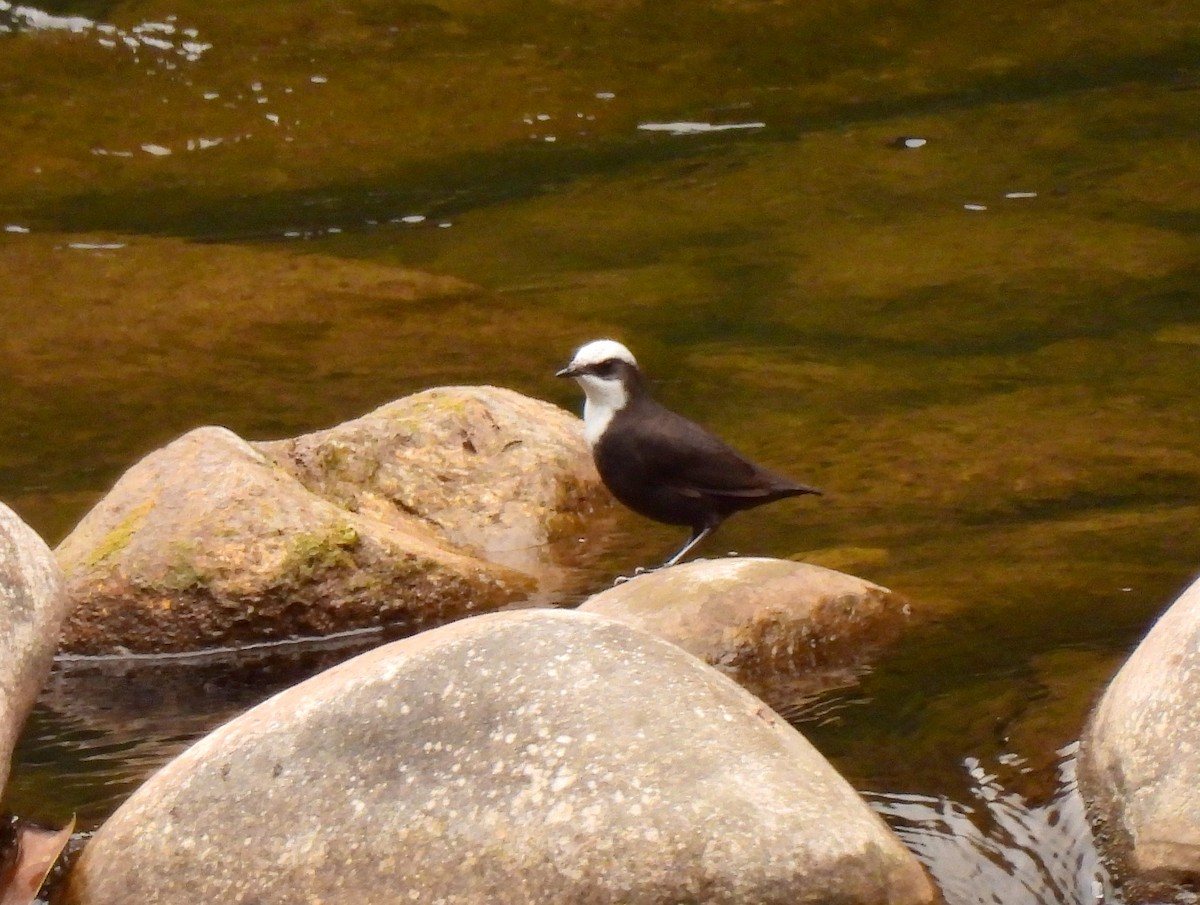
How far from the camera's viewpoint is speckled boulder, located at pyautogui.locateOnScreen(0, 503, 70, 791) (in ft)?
13.4

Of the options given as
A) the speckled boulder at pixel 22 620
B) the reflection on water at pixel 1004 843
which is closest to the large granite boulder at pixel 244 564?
the speckled boulder at pixel 22 620

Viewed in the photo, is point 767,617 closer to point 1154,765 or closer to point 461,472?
point 1154,765

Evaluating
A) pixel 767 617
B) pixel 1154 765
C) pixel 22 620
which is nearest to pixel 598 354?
pixel 767 617

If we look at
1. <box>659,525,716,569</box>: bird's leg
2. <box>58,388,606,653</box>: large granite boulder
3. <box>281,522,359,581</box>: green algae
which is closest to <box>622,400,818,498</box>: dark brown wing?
<box>659,525,716,569</box>: bird's leg

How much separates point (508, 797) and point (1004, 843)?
1234 millimetres

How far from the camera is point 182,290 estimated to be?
390 inches

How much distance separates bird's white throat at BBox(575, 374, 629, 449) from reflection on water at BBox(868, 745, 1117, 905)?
2.28m

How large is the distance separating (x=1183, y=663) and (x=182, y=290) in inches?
275

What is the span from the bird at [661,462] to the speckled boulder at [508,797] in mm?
2290

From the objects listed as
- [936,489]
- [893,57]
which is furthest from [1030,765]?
[893,57]

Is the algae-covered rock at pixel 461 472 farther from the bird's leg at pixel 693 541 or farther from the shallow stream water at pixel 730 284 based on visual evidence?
the bird's leg at pixel 693 541

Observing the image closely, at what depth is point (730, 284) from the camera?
9.73 metres

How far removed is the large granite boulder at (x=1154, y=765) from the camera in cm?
378

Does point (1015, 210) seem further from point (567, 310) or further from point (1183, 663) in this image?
point (1183, 663)
